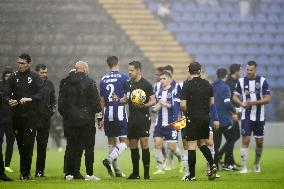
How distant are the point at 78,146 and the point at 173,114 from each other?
2895 mm

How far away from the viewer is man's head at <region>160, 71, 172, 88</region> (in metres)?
14.4

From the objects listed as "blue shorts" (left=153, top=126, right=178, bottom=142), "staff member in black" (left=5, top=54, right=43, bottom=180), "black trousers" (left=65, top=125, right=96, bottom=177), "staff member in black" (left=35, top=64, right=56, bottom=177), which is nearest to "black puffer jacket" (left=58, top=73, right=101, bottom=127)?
"black trousers" (left=65, top=125, right=96, bottom=177)

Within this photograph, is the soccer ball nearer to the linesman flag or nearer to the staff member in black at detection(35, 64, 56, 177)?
the linesman flag

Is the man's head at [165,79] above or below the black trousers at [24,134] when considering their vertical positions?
above

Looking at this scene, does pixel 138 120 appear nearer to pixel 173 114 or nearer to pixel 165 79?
pixel 165 79

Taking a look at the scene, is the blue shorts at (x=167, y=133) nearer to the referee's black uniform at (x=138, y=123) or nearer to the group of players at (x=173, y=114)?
the group of players at (x=173, y=114)

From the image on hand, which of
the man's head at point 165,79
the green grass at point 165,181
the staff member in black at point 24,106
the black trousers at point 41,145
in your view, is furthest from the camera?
the man's head at point 165,79

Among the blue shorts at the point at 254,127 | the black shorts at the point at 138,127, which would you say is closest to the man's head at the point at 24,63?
the black shorts at the point at 138,127

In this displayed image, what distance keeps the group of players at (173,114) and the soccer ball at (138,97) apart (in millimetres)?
68

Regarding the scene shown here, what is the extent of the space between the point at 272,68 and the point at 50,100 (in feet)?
53.0

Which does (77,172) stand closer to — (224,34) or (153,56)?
(153,56)

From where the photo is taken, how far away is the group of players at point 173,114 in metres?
12.1

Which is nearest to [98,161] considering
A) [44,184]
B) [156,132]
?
[156,132]

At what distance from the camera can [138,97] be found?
41.0 ft
